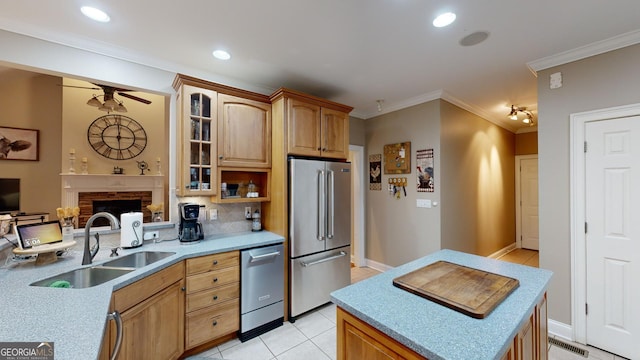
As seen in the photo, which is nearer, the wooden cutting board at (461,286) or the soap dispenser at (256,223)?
the wooden cutting board at (461,286)

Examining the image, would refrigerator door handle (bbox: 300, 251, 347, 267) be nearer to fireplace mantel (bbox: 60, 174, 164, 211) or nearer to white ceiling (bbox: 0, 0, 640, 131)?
white ceiling (bbox: 0, 0, 640, 131)

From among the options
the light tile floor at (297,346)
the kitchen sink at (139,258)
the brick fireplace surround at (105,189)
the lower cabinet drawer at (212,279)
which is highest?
the brick fireplace surround at (105,189)

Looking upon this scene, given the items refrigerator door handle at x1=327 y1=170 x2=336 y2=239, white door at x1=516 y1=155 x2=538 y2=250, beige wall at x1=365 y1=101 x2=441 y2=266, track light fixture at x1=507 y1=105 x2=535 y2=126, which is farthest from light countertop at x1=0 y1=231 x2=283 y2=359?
white door at x1=516 y1=155 x2=538 y2=250

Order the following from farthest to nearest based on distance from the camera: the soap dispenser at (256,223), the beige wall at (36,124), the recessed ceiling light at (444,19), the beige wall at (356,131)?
the beige wall at (36,124) < the beige wall at (356,131) < the soap dispenser at (256,223) < the recessed ceiling light at (444,19)

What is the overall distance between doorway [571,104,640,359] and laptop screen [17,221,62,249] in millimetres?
A: 4360

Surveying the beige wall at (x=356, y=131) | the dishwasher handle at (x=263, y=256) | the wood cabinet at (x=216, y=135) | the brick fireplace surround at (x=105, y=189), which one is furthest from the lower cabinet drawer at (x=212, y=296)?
the brick fireplace surround at (x=105, y=189)

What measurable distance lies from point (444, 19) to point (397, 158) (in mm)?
2141

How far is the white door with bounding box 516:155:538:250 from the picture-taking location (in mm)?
5148

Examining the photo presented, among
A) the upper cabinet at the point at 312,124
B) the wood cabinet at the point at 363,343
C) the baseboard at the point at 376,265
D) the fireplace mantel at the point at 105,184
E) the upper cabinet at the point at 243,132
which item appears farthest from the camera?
the fireplace mantel at the point at 105,184

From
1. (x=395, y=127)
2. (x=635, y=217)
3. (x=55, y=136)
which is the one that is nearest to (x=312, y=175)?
(x=395, y=127)

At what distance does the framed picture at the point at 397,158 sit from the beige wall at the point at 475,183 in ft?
1.56

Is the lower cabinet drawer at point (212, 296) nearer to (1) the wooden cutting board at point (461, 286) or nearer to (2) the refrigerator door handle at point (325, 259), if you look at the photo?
(2) the refrigerator door handle at point (325, 259)

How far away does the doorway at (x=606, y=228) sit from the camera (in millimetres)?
2033

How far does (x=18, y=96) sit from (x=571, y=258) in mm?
8726
